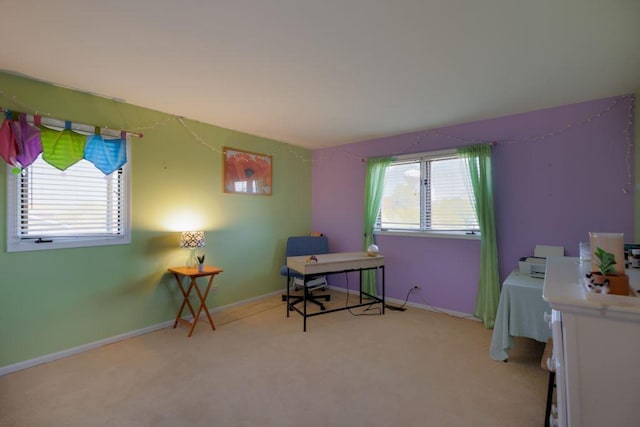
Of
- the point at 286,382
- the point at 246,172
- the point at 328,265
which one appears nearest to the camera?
the point at 286,382

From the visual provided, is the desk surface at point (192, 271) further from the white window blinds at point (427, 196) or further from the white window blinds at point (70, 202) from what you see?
the white window blinds at point (427, 196)

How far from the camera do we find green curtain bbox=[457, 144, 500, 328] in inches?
137

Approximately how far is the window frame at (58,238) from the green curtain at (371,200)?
9.77 ft

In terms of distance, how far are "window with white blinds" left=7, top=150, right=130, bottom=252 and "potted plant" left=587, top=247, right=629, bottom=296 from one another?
11.8 ft

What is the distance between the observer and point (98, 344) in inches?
115

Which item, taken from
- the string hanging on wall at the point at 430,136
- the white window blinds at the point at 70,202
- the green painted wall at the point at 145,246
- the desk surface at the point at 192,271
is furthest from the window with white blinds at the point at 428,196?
the white window blinds at the point at 70,202

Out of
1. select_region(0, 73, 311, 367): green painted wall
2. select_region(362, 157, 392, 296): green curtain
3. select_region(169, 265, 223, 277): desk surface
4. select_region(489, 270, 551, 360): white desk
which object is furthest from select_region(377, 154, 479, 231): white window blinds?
select_region(169, 265, 223, 277): desk surface

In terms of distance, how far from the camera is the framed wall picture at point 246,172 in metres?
4.08

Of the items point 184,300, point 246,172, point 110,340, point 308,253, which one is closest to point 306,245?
point 308,253

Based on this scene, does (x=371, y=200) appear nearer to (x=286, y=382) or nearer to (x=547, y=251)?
(x=547, y=251)

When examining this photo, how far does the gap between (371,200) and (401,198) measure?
1.40 ft

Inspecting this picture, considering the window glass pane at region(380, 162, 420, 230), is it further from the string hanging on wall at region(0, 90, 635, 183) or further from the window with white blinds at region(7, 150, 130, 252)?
the window with white blinds at region(7, 150, 130, 252)

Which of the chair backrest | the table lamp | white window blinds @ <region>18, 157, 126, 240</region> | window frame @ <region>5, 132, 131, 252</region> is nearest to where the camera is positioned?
window frame @ <region>5, 132, 131, 252</region>

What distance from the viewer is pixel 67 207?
9.11 feet
